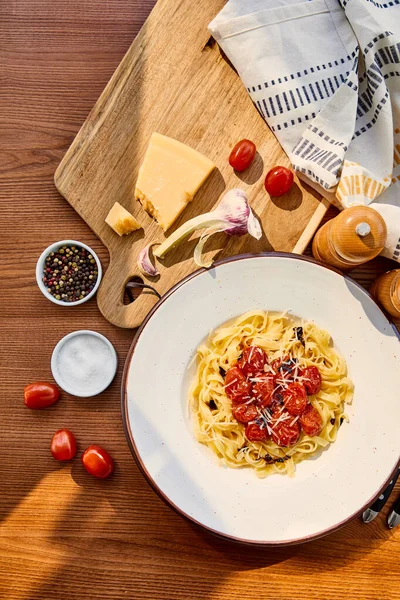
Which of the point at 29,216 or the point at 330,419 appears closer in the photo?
the point at 330,419

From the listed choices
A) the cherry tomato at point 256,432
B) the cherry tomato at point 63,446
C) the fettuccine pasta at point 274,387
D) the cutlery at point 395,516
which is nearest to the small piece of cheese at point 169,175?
the fettuccine pasta at point 274,387

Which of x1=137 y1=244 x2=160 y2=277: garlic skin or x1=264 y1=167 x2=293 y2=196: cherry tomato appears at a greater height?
x1=264 y1=167 x2=293 y2=196: cherry tomato

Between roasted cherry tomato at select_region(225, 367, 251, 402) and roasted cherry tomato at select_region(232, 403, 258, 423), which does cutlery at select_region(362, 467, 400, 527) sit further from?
roasted cherry tomato at select_region(225, 367, 251, 402)

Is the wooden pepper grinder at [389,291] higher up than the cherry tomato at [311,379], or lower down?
higher up

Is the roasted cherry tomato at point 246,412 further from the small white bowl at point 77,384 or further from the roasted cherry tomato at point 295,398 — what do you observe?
the small white bowl at point 77,384

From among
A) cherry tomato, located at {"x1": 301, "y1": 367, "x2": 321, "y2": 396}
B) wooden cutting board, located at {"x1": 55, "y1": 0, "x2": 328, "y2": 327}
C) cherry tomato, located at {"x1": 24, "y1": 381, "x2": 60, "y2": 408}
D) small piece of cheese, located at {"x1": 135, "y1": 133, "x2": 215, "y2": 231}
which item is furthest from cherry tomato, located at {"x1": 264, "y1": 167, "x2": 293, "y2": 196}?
cherry tomato, located at {"x1": 24, "y1": 381, "x2": 60, "y2": 408}

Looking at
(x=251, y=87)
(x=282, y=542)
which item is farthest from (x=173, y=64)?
(x=282, y=542)

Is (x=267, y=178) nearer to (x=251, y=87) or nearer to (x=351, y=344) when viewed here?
(x=251, y=87)
